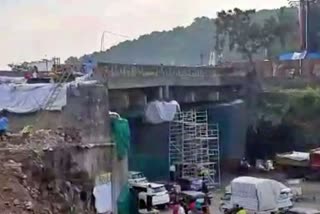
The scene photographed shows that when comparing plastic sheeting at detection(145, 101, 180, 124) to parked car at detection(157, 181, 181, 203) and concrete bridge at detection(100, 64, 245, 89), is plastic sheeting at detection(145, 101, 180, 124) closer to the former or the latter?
concrete bridge at detection(100, 64, 245, 89)

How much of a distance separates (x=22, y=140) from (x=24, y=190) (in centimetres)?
473

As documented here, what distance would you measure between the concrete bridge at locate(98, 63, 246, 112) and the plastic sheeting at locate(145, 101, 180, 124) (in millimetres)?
→ 887

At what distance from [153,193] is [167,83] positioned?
10.0 m

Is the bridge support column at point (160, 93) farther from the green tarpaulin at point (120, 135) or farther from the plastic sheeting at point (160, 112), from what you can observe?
the green tarpaulin at point (120, 135)

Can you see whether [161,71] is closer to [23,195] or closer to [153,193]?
[153,193]

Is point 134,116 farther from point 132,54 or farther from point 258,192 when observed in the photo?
point 132,54

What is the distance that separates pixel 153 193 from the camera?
30.2 metres

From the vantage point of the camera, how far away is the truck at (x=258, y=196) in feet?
91.9

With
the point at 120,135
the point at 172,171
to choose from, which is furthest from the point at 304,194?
the point at 120,135

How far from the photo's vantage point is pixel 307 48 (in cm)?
6356

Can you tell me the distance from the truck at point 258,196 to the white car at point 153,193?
2.96 metres

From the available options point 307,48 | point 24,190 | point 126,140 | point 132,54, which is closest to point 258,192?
point 126,140

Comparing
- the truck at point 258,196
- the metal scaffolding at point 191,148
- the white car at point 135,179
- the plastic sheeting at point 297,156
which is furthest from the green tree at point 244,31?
the truck at point 258,196

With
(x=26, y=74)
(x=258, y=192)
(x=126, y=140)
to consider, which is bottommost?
(x=258, y=192)
